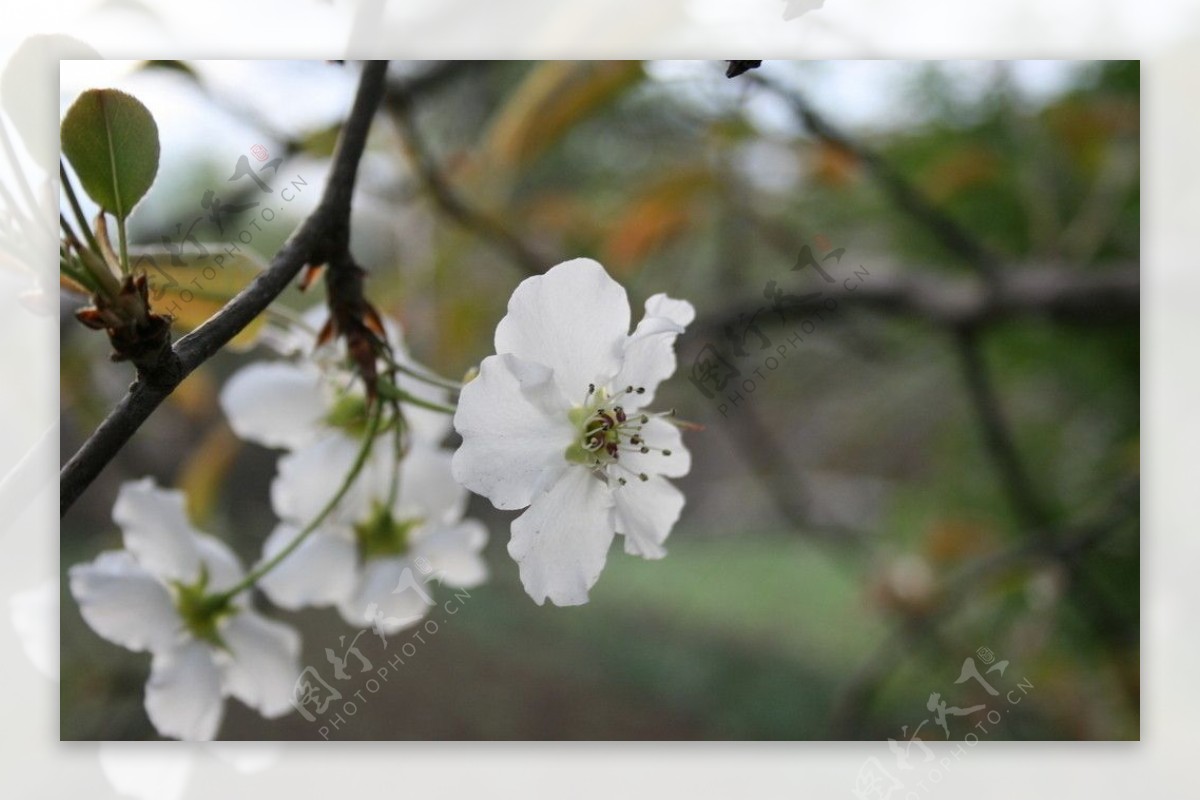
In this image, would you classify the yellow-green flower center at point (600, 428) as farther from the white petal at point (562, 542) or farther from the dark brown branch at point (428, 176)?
the dark brown branch at point (428, 176)

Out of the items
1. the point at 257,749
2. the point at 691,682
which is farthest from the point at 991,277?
the point at 691,682

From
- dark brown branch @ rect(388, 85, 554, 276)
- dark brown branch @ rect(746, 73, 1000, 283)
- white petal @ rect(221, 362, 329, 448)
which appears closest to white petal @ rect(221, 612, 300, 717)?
white petal @ rect(221, 362, 329, 448)

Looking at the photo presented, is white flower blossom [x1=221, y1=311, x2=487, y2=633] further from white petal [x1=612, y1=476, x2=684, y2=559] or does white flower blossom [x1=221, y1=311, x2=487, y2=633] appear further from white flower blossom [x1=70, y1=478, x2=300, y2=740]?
white petal [x1=612, y1=476, x2=684, y2=559]

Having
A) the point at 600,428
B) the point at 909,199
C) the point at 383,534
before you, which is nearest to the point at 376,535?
the point at 383,534

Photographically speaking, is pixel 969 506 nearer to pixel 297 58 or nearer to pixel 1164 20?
pixel 1164 20

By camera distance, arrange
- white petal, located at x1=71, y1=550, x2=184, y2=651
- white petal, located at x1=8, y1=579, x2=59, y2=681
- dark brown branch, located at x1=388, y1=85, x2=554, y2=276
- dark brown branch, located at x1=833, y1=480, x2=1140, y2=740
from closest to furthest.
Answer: white petal, located at x1=71, y1=550, x2=184, y2=651, white petal, located at x1=8, y1=579, x2=59, y2=681, dark brown branch, located at x1=388, y1=85, x2=554, y2=276, dark brown branch, located at x1=833, y1=480, x2=1140, y2=740

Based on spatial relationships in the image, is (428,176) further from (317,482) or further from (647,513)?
(647,513)
